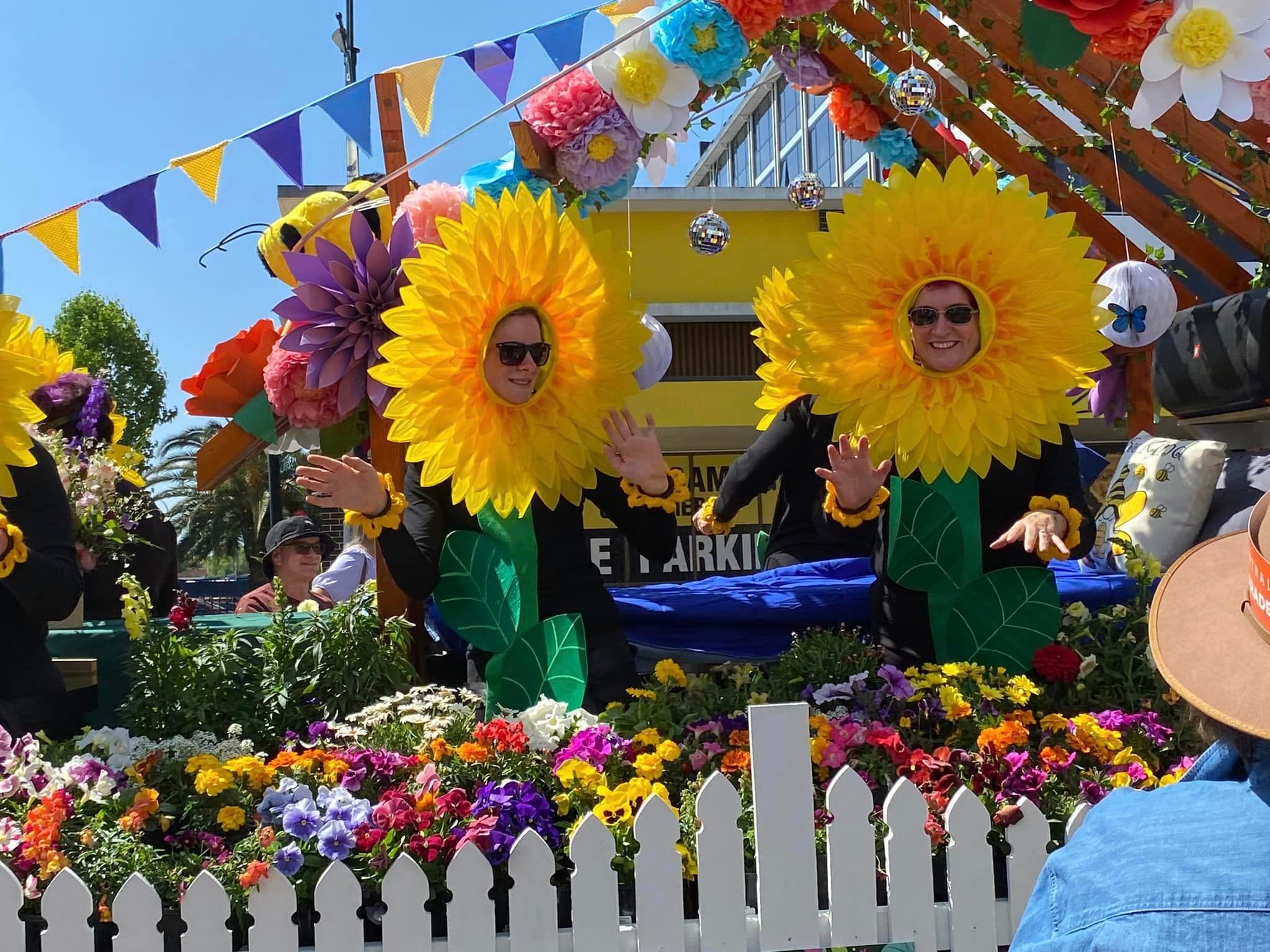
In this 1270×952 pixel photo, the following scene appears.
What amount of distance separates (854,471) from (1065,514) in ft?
1.73

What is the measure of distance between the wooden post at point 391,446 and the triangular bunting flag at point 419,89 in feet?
0.17

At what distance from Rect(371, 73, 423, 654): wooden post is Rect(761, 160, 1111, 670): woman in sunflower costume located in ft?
3.79

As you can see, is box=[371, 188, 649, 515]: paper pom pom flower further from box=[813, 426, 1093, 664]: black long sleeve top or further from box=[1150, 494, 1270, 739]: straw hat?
box=[1150, 494, 1270, 739]: straw hat

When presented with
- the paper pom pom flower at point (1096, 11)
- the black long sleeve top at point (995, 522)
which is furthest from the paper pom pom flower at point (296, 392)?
the paper pom pom flower at point (1096, 11)


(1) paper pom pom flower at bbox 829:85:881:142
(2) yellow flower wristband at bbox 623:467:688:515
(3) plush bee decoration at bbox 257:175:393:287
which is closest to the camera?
(2) yellow flower wristband at bbox 623:467:688:515

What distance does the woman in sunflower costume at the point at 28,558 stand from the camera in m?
2.79

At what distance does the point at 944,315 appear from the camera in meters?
2.83

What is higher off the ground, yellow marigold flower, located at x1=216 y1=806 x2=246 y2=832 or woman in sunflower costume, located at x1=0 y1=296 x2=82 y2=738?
woman in sunflower costume, located at x1=0 y1=296 x2=82 y2=738

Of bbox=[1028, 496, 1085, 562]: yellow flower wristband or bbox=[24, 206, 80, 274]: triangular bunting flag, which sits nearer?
bbox=[1028, 496, 1085, 562]: yellow flower wristband

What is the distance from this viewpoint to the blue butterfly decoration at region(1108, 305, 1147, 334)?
4812mm

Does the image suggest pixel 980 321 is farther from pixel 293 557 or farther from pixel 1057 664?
pixel 293 557

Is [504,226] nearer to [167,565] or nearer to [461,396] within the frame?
[461,396]

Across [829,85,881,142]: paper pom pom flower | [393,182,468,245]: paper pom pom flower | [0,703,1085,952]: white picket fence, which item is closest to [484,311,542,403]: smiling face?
[393,182,468,245]: paper pom pom flower

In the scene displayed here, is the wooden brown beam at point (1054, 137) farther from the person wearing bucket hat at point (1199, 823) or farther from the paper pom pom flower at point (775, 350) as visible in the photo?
the person wearing bucket hat at point (1199, 823)
